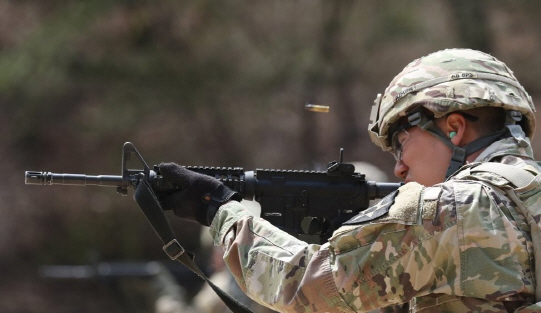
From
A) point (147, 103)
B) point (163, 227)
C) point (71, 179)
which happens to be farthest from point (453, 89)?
point (147, 103)

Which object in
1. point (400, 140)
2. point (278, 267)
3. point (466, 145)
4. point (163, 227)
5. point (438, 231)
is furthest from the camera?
point (163, 227)

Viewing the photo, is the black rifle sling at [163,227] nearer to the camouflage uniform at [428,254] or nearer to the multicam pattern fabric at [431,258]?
the camouflage uniform at [428,254]

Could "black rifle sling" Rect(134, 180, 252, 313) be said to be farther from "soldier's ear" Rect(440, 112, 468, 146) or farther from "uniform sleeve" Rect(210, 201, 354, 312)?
"soldier's ear" Rect(440, 112, 468, 146)

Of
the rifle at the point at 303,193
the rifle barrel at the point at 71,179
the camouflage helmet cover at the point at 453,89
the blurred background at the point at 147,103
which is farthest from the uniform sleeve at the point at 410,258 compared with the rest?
the blurred background at the point at 147,103

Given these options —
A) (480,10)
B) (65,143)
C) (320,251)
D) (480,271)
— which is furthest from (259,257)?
(480,10)

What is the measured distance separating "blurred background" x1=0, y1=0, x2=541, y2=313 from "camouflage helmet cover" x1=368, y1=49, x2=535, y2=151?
623 cm

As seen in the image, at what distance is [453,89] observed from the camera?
305 cm

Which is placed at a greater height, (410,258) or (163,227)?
(410,258)

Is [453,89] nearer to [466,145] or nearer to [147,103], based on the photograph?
[466,145]

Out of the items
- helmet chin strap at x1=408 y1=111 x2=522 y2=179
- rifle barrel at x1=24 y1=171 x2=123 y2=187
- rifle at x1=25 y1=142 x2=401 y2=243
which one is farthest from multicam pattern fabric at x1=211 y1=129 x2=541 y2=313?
rifle barrel at x1=24 y1=171 x2=123 y2=187

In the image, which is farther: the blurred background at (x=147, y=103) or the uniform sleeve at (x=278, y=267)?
the blurred background at (x=147, y=103)

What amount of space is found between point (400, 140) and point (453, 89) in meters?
0.30

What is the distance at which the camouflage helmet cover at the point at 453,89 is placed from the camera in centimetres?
301

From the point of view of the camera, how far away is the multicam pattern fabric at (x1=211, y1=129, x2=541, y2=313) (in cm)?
258
